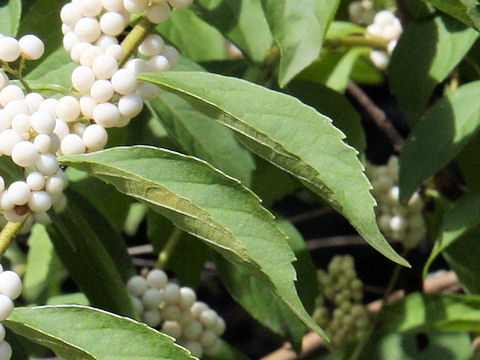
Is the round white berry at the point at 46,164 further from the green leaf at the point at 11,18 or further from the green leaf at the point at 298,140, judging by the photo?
the green leaf at the point at 11,18

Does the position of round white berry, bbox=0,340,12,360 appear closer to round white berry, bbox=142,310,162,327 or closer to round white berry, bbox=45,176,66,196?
round white berry, bbox=45,176,66,196

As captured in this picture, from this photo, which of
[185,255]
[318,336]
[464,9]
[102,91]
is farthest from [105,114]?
[318,336]

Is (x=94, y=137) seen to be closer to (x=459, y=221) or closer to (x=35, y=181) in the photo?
(x=35, y=181)

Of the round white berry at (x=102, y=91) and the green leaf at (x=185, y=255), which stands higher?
the round white berry at (x=102, y=91)

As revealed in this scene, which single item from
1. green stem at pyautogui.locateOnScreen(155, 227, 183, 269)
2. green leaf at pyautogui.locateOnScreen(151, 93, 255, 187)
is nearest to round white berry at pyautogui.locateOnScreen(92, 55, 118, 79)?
green leaf at pyautogui.locateOnScreen(151, 93, 255, 187)

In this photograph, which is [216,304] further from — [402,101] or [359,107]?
[402,101]

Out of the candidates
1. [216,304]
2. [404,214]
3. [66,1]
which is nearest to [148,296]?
[66,1]

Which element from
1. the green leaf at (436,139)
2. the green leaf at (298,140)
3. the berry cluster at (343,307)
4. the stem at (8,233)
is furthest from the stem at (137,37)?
the berry cluster at (343,307)
